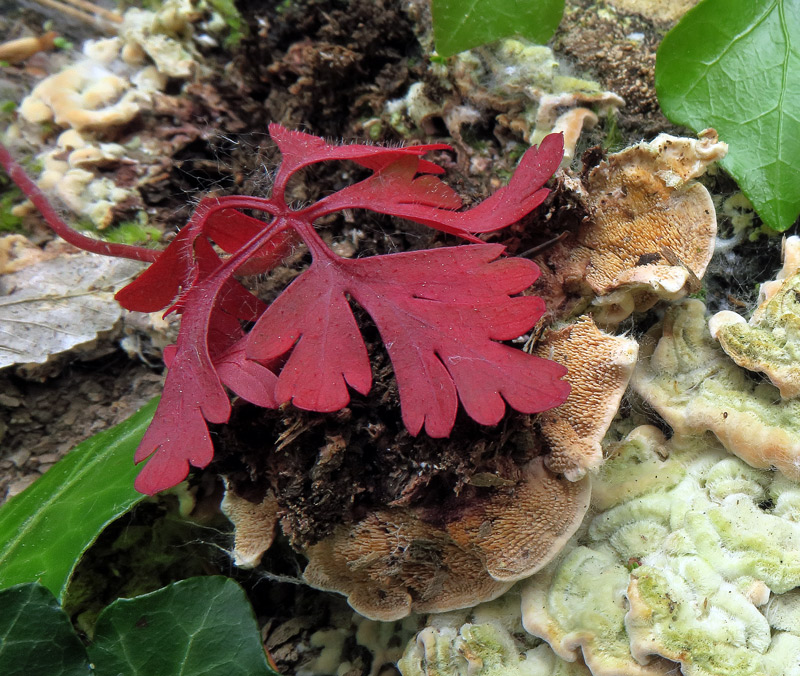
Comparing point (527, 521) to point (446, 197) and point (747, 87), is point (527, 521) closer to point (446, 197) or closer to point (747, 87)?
point (446, 197)

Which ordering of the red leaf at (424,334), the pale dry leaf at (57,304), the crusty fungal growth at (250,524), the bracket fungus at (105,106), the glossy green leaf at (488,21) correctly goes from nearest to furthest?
the red leaf at (424,334) < the crusty fungal growth at (250,524) < the glossy green leaf at (488,21) < the pale dry leaf at (57,304) < the bracket fungus at (105,106)

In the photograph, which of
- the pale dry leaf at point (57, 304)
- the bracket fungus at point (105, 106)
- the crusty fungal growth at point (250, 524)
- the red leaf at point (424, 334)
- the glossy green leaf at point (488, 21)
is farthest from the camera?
the bracket fungus at point (105, 106)

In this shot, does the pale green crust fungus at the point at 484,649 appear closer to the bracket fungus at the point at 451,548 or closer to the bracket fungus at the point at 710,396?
the bracket fungus at the point at 451,548

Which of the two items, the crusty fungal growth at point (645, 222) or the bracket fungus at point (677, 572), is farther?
the crusty fungal growth at point (645, 222)

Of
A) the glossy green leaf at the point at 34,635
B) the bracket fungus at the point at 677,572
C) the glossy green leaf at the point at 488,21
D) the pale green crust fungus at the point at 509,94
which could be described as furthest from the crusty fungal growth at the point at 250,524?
the glossy green leaf at the point at 488,21

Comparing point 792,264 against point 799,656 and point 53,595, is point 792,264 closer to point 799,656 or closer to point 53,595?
point 799,656

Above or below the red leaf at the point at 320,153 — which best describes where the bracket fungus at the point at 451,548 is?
below
